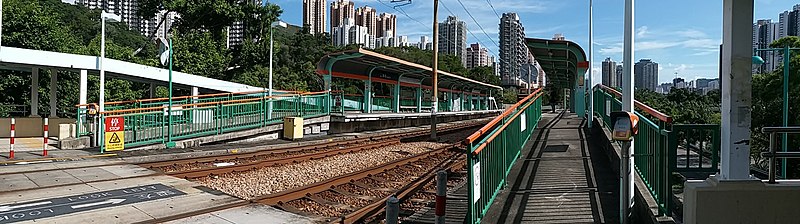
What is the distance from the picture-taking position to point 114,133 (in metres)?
13.7

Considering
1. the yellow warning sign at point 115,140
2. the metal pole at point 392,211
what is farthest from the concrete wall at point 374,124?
the metal pole at point 392,211

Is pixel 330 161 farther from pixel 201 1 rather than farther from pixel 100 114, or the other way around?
pixel 201 1

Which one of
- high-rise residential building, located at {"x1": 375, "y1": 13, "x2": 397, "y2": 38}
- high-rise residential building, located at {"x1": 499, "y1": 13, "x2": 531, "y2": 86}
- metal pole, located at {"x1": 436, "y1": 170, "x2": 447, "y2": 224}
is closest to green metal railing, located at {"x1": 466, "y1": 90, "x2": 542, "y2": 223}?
metal pole, located at {"x1": 436, "y1": 170, "x2": 447, "y2": 224}

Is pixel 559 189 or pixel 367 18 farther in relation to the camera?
pixel 367 18

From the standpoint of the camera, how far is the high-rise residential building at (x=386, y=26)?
300 ft

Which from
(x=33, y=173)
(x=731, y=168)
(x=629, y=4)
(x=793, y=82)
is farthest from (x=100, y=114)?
(x=793, y=82)

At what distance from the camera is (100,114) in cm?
1391

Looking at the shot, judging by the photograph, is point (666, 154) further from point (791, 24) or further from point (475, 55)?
point (475, 55)

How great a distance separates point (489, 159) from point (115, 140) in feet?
38.4

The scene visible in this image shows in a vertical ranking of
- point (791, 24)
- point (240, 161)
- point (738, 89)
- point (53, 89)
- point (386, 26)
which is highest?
point (386, 26)

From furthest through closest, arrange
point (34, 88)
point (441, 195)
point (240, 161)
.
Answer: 1. point (34, 88)
2. point (240, 161)
3. point (441, 195)

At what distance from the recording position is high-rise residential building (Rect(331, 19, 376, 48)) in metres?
82.9

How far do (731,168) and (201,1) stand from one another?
1421 inches

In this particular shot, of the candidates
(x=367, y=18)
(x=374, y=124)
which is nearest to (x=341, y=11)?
(x=367, y=18)
